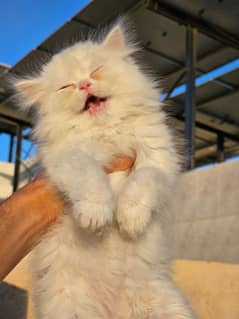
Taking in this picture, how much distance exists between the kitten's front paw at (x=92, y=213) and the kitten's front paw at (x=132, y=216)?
79 millimetres

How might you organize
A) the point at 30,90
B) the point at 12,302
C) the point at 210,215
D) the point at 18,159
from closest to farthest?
1. the point at 30,90
2. the point at 12,302
3. the point at 210,215
4. the point at 18,159

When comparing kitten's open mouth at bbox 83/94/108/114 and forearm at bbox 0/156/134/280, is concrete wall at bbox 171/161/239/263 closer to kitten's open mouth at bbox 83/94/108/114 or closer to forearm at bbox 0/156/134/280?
kitten's open mouth at bbox 83/94/108/114

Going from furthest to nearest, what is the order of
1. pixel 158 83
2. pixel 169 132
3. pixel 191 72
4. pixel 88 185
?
pixel 191 72 < pixel 158 83 < pixel 169 132 < pixel 88 185

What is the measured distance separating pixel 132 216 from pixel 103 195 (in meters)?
0.14

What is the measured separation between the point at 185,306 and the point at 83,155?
0.69 meters

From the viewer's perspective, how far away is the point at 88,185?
4.80 feet

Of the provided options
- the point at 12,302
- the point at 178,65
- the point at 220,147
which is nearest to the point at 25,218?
the point at 12,302

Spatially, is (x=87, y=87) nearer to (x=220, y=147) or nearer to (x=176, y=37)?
(x=176, y=37)

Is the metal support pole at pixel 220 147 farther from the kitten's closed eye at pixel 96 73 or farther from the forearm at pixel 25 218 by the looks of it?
the forearm at pixel 25 218

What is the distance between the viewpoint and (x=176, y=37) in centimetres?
499

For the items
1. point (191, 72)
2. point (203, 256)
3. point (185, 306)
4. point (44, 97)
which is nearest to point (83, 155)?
point (44, 97)

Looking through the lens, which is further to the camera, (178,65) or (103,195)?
(178,65)

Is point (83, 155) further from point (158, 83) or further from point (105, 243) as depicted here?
point (158, 83)

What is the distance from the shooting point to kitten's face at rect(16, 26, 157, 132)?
1894mm
